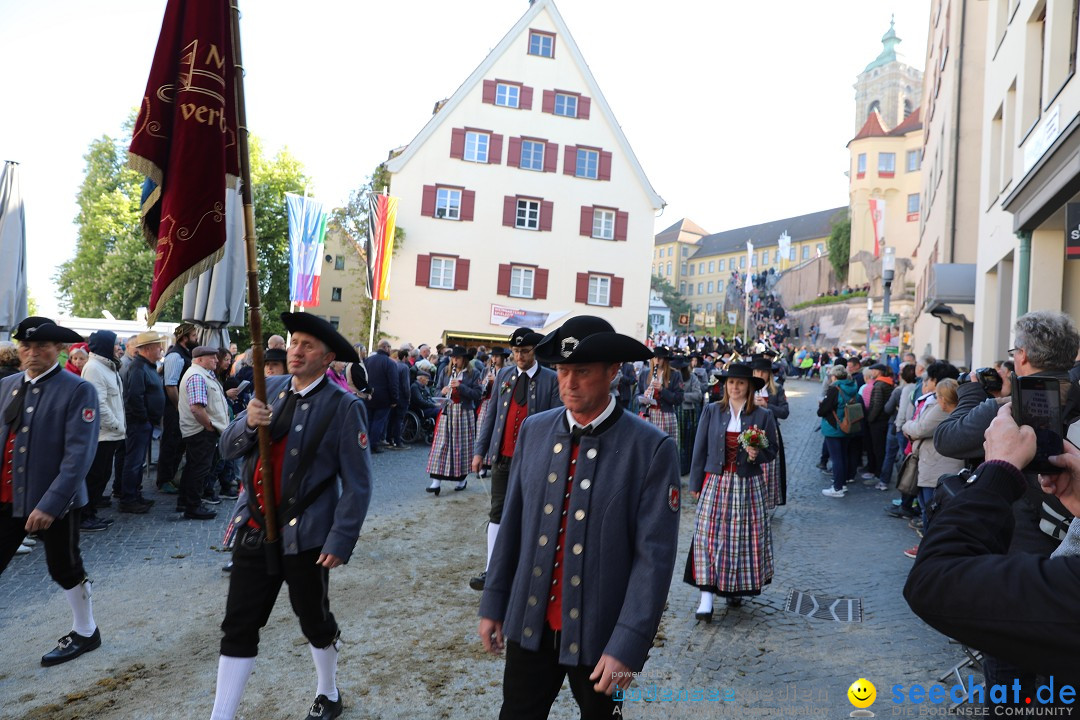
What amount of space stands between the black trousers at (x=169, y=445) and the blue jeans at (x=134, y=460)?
22 centimetres

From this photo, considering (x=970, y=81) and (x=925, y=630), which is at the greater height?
(x=970, y=81)

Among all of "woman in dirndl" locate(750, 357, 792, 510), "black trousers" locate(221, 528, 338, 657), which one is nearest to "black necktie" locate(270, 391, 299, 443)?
"black trousers" locate(221, 528, 338, 657)

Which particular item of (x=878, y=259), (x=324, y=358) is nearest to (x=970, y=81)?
(x=324, y=358)

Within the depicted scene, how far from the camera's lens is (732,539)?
19.3 feet

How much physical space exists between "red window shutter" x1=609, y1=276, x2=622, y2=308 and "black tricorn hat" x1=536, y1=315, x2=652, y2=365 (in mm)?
29687

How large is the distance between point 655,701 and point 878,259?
5772cm

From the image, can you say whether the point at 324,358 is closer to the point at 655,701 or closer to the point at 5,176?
the point at 655,701

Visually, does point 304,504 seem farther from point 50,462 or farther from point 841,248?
point 841,248

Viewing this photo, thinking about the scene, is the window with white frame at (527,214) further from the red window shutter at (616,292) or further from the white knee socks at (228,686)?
the white knee socks at (228,686)

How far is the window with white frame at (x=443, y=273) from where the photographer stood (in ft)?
103

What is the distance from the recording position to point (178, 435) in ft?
29.3

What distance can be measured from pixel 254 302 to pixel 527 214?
29.4 metres

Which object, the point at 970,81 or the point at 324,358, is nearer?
the point at 324,358

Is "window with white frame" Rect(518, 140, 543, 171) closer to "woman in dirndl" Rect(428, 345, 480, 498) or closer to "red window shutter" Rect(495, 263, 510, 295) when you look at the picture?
"red window shutter" Rect(495, 263, 510, 295)
